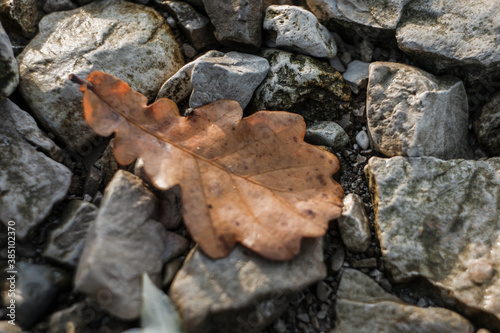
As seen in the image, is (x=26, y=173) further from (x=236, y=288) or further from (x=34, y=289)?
(x=236, y=288)

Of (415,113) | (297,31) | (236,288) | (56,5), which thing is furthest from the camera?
(56,5)

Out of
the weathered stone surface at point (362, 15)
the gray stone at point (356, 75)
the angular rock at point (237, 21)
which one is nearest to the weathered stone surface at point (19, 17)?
the angular rock at point (237, 21)

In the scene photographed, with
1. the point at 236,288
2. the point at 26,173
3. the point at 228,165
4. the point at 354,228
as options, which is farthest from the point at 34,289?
the point at 354,228

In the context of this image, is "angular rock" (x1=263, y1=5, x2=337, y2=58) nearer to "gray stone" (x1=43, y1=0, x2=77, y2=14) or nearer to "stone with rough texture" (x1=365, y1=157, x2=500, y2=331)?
"stone with rough texture" (x1=365, y1=157, x2=500, y2=331)

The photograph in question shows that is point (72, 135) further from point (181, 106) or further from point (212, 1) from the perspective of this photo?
point (212, 1)

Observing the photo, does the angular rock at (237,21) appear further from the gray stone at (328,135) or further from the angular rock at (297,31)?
the gray stone at (328,135)

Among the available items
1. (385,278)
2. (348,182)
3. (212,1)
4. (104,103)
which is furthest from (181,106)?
(385,278)
